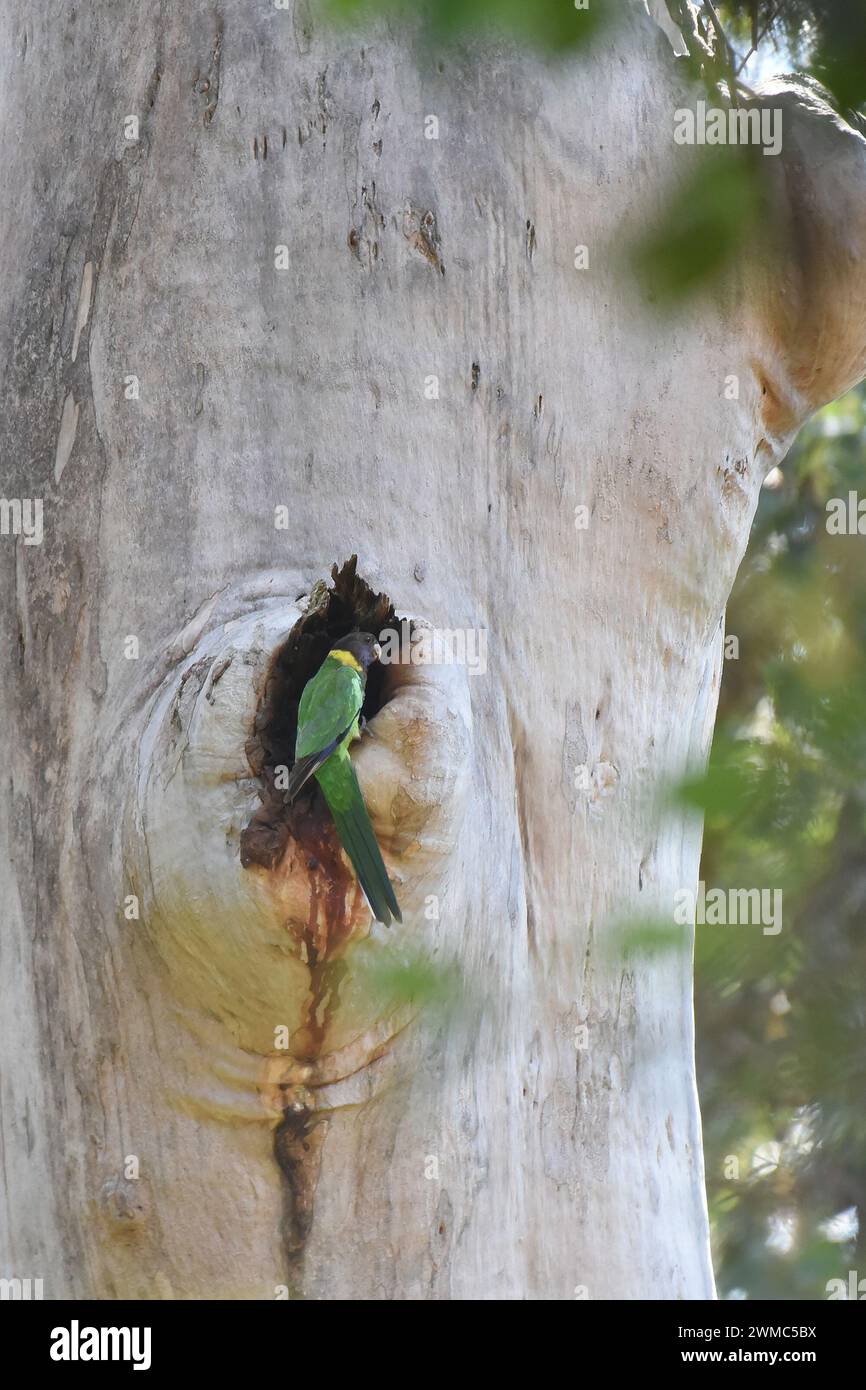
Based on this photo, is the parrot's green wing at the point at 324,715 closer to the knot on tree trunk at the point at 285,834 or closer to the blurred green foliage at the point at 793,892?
the knot on tree trunk at the point at 285,834

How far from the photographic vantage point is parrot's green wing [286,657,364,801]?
1508 mm

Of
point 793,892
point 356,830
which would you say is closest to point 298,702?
point 356,830

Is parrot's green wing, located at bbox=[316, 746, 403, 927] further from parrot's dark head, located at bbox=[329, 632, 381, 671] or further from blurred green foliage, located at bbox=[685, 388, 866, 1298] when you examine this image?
blurred green foliage, located at bbox=[685, 388, 866, 1298]

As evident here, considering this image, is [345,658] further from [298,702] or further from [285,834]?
[285,834]

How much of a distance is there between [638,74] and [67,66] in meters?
0.90

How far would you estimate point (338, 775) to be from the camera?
4.93 feet

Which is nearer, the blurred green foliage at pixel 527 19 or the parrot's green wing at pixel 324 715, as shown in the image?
the blurred green foliage at pixel 527 19

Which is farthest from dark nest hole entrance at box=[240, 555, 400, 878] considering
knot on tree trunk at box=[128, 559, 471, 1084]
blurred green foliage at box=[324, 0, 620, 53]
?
blurred green foliage at box=[324, 0, 620, 53]

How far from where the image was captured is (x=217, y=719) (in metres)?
1.54

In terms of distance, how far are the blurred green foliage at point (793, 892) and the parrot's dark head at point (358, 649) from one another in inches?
17.6

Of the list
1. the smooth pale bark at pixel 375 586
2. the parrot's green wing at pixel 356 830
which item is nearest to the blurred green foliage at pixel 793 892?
the smooth pale bark at pixel 375 586

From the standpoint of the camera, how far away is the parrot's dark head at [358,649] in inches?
62.4

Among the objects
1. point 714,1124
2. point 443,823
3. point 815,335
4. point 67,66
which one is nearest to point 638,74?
point 815,335

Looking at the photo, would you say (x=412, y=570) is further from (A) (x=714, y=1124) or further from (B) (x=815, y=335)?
(A) (x=714, y=1124)
